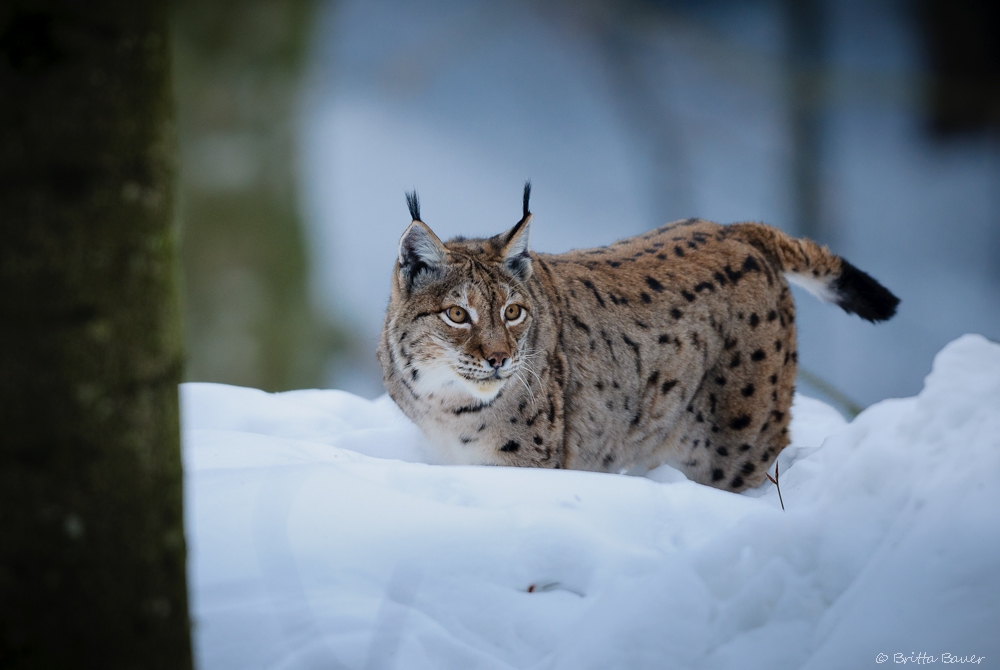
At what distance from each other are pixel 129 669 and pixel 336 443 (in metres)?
2.11

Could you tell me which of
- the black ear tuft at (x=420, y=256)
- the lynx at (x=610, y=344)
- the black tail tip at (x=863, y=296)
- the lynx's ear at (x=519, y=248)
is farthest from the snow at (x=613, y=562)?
the black tail tip at (x=863, y=296)

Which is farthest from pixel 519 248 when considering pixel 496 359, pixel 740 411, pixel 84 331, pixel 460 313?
pixel 84 331

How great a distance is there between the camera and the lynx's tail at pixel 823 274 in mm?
3521

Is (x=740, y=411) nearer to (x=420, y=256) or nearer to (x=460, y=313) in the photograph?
(x=460, y=313)

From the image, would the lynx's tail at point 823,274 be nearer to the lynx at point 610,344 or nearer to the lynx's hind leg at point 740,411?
the lynx at point 610,344

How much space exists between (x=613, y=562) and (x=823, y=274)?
2.54 metres

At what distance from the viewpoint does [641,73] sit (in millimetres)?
5445

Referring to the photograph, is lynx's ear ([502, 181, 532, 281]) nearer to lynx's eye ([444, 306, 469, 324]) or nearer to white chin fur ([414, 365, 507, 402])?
lynx's eye ([444, 306, 469, 324])

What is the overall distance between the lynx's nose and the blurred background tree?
2.76 m

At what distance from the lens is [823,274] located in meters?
3.65

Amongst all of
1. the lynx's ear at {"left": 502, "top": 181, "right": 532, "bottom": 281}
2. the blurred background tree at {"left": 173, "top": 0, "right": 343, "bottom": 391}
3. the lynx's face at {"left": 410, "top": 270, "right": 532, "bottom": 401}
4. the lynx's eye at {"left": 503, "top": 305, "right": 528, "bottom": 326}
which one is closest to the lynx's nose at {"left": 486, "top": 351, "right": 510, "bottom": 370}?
the lynx's face at {"left": 410, "top": 270, "right": 532, "bottom": 401}

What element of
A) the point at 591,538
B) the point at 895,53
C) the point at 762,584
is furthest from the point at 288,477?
the point at 895,53

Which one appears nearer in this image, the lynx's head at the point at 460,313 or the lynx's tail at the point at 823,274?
the lynx's head at the point at 460,313

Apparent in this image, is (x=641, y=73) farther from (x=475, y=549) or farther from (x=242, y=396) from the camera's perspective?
(x=475, y=549)
